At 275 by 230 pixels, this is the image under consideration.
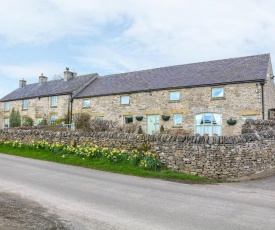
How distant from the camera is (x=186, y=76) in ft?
86.5

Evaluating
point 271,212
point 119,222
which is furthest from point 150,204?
point 271,212

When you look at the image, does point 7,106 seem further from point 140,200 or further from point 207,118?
point 140,200

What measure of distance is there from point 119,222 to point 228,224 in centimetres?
221

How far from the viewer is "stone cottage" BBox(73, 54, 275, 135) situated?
22.1 metres

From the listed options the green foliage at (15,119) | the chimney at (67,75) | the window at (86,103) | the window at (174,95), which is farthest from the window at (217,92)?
the green foliage at (15,119)

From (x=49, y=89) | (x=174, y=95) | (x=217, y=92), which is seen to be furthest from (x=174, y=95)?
(x=49, y=89)

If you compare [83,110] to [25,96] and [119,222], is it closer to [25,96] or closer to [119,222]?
[25,96]

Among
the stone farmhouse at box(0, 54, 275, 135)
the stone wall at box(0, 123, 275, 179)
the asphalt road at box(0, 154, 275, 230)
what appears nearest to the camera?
the asphalt road at box(0, 154, 275, 230)

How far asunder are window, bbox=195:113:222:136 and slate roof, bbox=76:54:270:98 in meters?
2.63

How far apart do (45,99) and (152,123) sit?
50.2ft

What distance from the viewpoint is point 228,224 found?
5855 millimetres

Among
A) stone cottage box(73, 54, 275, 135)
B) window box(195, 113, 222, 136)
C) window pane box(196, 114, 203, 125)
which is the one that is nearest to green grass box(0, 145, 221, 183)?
stone cottage box(73, 54, 275, 135)

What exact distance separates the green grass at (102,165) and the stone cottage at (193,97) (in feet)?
37.0

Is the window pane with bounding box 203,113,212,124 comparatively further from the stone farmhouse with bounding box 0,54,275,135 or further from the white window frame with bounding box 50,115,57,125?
the white window frame with bounding box 50,115,57,125
